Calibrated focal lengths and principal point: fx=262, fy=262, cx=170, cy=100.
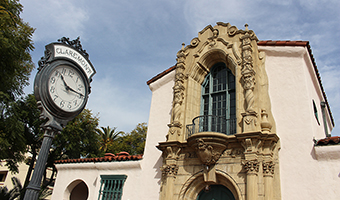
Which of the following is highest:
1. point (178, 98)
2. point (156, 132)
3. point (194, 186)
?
point (178, 98)

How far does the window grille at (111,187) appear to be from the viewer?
11.0 metres

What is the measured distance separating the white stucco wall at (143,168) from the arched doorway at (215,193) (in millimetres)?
1924

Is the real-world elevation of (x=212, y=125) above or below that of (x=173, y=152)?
above

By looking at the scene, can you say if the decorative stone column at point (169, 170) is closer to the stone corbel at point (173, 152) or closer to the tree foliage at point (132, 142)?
the stone corbel at point (173, 152)

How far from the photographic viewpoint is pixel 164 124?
39.0 feet

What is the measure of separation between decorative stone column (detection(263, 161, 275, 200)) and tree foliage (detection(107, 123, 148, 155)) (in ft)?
80.4

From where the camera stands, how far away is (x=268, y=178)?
806cm

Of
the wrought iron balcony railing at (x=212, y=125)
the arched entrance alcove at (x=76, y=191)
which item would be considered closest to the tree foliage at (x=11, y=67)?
the arched entrance alcove at (x=76, y=191)

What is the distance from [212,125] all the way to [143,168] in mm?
3583

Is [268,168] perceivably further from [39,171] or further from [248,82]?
[39,171]

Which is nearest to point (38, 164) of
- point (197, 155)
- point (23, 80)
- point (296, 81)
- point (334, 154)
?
point (197, 155)

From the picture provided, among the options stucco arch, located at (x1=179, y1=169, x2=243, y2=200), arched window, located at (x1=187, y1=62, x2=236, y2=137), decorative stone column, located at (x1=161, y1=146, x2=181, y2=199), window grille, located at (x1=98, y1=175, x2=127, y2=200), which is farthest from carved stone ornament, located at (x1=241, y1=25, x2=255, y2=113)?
window grille, located at (x1=98, y1=175, x2=127, y2=200)

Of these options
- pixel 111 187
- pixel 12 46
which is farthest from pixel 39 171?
pixel 12 46

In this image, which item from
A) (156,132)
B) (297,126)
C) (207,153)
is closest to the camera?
(297,126)
